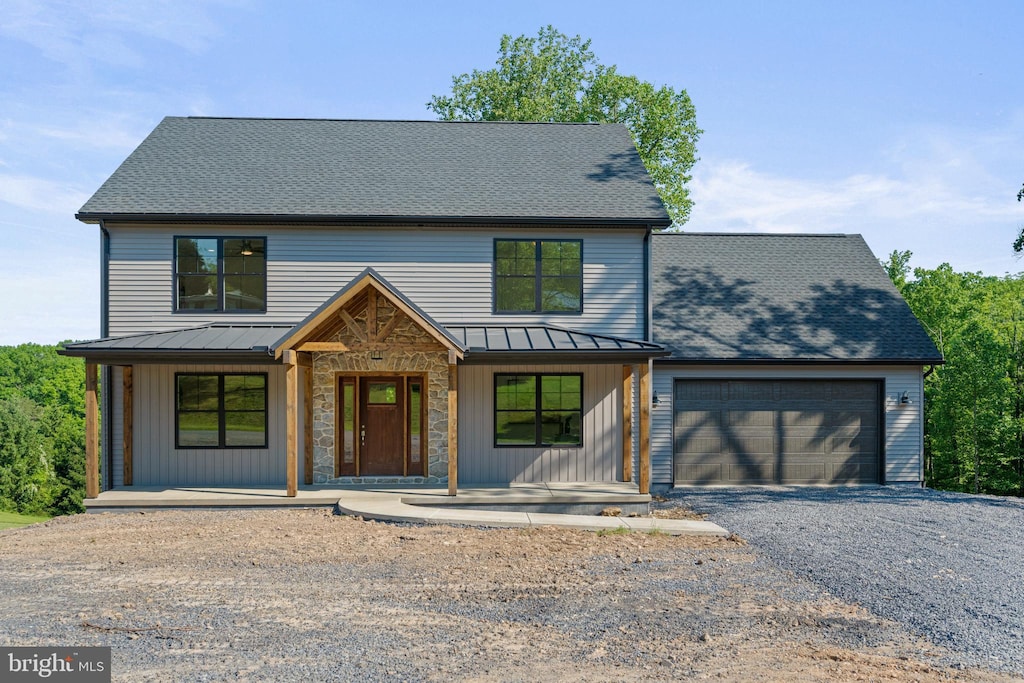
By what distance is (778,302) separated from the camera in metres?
17.2

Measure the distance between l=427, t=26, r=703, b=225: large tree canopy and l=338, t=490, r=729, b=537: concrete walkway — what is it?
846 inches

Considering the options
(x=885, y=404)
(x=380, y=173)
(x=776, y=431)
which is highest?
(x=380, y=173)

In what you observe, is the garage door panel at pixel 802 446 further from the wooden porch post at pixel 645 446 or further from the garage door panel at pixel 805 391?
the wooden porch post at pixel 645 446

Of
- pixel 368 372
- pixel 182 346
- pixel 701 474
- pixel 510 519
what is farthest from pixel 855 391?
pixel 182 346

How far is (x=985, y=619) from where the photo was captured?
6941 millimetres

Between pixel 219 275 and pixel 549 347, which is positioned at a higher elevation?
pixel 219 275

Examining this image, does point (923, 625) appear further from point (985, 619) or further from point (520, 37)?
point (520, 37)

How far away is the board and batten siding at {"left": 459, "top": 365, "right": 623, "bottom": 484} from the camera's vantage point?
14234 mm

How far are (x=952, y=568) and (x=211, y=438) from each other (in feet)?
39.9

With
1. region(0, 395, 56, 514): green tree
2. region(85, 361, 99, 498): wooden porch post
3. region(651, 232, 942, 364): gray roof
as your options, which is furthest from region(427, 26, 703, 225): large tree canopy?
region(0, 395, 56, 514): green tree

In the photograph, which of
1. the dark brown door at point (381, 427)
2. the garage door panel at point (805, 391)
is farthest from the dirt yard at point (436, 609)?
the garage door panel at point (805, 391)

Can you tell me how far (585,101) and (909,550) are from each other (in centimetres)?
2527

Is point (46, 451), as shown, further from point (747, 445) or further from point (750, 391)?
point (750, 391)

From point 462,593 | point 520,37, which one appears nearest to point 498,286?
point 462,593
